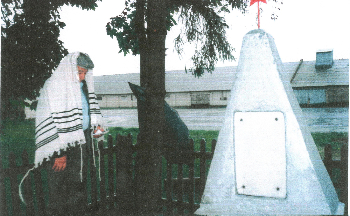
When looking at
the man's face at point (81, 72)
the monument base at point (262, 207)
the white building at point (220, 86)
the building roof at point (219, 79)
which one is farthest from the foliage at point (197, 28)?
the building roof at point (219, 79)

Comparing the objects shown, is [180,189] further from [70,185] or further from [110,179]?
[70,185]

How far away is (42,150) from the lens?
2656 millimetres

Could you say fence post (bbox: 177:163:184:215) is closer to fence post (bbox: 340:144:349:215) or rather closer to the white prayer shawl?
the white prayer shawl

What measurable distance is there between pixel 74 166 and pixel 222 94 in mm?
30709

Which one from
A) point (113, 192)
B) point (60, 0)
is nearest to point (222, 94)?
point (60, 0)

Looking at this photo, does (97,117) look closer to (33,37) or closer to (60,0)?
(33,37)

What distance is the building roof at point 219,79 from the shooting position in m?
27.4

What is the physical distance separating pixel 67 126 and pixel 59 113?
16 cm

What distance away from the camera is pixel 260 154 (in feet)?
6.84

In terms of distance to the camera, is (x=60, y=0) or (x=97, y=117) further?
(x=60, y=0)

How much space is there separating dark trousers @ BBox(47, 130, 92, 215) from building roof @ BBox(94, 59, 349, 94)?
93.8 feet

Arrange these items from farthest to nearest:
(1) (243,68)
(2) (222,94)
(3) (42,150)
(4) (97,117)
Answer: (2) (222,94) < (4) (97,117) < (3) (42,150) < (1) (243,68)

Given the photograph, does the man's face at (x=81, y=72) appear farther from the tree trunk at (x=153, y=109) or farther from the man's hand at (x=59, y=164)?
the tree trunk at (x=153, y=109)

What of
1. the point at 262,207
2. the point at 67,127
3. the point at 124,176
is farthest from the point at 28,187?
the point at 262,207
